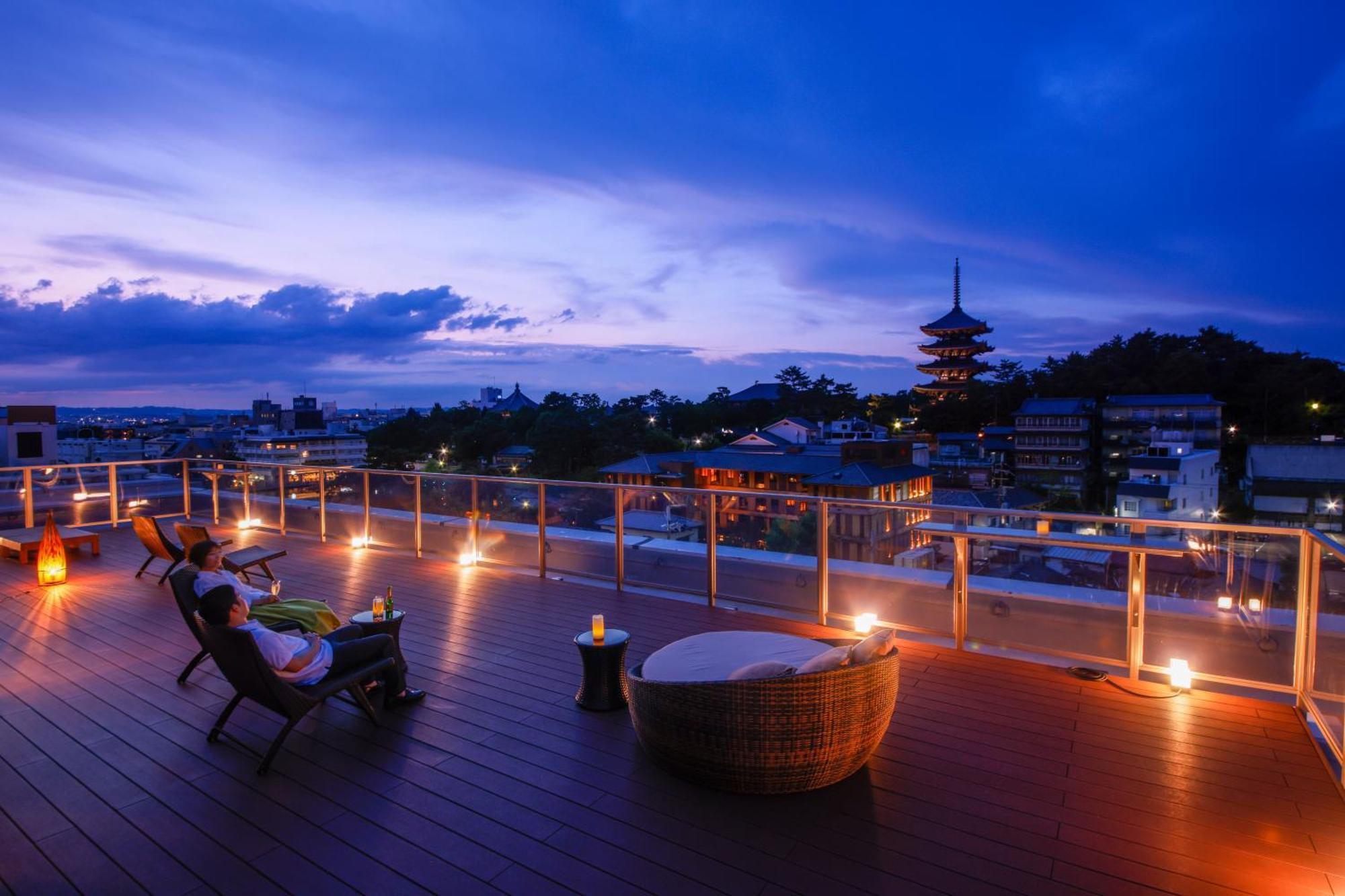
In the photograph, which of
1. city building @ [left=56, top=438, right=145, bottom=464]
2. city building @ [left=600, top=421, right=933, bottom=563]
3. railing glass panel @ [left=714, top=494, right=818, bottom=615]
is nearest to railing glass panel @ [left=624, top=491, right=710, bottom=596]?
railing glass panel @ [left=714, top=494, right=818, bottom=615]

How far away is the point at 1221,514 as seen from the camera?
38.8 metres

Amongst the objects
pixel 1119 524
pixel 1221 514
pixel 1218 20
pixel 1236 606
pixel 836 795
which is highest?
pixel 1218 20

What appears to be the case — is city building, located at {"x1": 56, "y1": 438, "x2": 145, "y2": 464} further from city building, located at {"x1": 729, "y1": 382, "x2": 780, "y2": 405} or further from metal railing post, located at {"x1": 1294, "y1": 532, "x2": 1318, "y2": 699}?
city building, located at {"x1": 729, "y1": 382, "x2": 780, "y2": 405}

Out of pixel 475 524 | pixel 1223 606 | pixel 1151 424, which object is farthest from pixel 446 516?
pixel 1151 424

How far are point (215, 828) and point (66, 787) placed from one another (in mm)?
914

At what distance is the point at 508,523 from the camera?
7.07 meters

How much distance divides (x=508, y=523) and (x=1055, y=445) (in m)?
54.9

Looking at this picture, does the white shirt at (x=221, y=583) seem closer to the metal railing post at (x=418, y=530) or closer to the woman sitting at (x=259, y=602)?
the woman sitting at (x=259, y=602)

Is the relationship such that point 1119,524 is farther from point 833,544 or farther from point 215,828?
point 215,828

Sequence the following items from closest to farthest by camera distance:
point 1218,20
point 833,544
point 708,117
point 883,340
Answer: point 833,544 → point 708,117 → point 1218,20 → point 883,340

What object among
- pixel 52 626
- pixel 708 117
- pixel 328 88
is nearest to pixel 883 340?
pixel 708 117

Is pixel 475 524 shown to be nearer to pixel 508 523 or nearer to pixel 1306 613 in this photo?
pixel 508 523

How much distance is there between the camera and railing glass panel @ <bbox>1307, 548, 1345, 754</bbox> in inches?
123

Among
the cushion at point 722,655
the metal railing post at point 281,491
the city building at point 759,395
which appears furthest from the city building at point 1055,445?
the cushion at point 722,655
